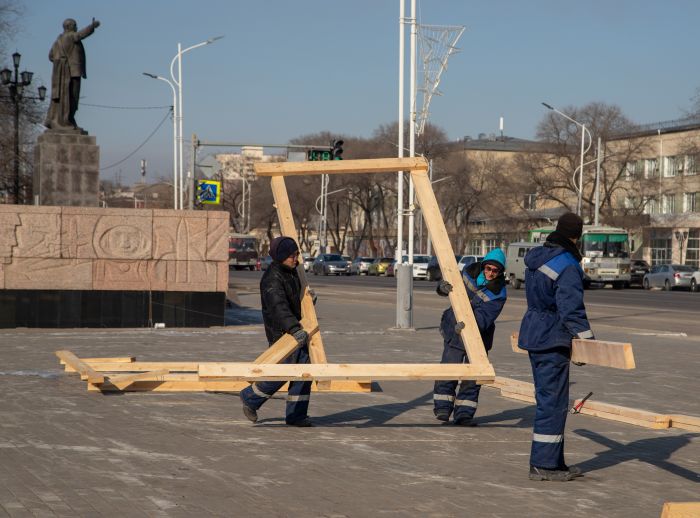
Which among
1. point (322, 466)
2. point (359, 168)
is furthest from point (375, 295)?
point (322, 466)

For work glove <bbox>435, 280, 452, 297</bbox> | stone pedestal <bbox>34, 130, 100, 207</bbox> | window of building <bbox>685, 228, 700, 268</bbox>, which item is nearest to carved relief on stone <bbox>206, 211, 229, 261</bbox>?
stone pedestal <bbox>34, 130, 100, 207</bbox>

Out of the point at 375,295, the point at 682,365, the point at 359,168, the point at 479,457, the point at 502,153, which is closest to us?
the point at 479,457

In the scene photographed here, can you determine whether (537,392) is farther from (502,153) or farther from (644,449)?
(502,153)

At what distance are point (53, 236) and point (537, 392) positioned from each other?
1380 cm

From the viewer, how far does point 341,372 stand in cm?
906

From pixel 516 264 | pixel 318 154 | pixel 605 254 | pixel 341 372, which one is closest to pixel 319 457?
pixel 341 372

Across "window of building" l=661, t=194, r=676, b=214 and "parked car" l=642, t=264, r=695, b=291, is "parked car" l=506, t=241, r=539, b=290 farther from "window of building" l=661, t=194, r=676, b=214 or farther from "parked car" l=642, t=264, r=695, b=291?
"window of building" l=661, t=194, r=676, b=214

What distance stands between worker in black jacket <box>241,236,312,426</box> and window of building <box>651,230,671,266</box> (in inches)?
2652

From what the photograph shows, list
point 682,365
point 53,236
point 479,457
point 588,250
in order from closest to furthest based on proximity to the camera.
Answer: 1. point 479,457
2. point 682,365
3. point 53,236
4. point 588,250

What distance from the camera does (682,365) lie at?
15.6 meters

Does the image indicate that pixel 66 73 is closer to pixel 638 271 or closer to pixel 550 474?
pixel 550 474

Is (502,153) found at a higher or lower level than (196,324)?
higher

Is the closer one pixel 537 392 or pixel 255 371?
pixel 537 392

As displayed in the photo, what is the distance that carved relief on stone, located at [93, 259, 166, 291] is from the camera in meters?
19.8
